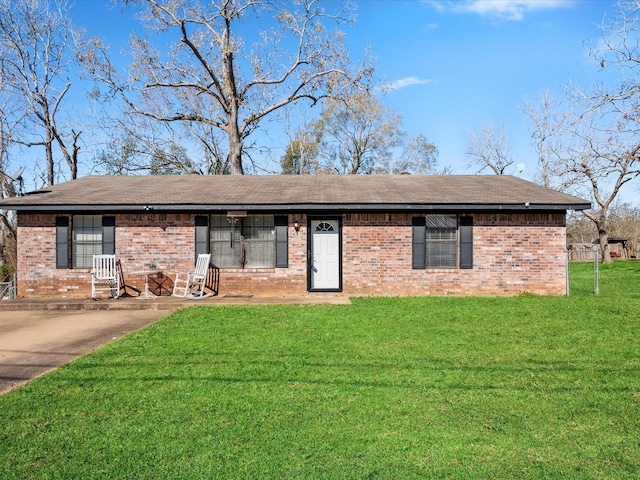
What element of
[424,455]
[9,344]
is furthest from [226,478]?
[9,344]

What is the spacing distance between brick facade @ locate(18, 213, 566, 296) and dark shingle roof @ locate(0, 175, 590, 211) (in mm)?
428

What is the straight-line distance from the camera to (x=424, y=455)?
3.04 metres

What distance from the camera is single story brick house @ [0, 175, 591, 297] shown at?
11.0m

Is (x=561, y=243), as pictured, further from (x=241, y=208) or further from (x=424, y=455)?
(x=424, y=455)

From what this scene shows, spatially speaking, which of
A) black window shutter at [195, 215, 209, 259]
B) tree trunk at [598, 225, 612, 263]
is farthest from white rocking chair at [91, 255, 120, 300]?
tree trunk at [598, 225, 612, 263]

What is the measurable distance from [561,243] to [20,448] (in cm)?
1142

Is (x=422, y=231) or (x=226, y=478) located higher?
(x=422, y=231)

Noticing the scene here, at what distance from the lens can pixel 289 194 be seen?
11820 millimetres

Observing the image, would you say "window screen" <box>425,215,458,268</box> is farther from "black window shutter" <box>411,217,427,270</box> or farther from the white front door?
the white front door

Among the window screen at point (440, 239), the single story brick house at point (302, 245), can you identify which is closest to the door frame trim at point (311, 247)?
the single story brick house at point (302, 245)

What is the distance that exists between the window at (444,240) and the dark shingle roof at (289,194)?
51cm

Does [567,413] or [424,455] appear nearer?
[424,455]

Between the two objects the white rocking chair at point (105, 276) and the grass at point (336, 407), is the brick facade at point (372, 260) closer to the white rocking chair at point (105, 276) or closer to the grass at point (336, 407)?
the white rocking chair at point (105, 276)

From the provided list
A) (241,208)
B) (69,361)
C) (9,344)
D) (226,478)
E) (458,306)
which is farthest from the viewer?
(241,208)
